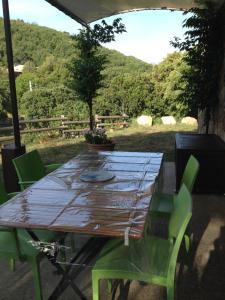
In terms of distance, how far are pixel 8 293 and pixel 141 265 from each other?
968 mm

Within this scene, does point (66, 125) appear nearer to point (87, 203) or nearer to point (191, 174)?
point (191, 174)

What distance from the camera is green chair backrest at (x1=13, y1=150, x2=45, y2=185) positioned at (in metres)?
2.59

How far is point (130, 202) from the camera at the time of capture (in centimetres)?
180

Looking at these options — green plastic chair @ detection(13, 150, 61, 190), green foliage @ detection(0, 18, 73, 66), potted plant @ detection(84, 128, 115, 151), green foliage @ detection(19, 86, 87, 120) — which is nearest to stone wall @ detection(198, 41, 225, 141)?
potted plant @ detection(84, 128, 115, 151)

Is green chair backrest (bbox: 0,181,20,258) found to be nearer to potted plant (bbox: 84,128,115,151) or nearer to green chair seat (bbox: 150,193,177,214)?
green chair seat (bbox: 150,193,177,214)

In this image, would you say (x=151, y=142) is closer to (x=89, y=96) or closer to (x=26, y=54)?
(x=89, y=96)

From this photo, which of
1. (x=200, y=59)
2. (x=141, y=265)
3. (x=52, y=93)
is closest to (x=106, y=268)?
(x=141, y=265)

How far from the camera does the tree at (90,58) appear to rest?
18.0 feet

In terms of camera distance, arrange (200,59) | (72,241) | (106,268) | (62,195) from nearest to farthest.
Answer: (106,268) → (62,195) → (72,241) → (200,59)

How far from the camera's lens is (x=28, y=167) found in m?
2.75

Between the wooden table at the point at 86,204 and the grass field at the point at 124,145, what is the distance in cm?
340

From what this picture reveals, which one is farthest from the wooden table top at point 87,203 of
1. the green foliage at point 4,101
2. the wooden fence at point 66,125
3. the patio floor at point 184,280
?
the green foliage at point 4,101

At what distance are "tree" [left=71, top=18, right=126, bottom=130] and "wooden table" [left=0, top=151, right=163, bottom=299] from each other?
3.28 m

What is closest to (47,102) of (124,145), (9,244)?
(124,145)
